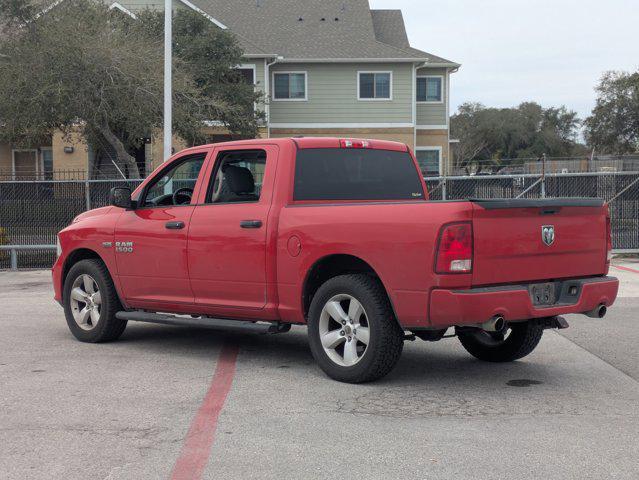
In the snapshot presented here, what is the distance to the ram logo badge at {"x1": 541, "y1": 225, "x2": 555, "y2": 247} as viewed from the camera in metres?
6.81

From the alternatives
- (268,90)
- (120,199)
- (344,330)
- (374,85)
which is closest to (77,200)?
(120,199)

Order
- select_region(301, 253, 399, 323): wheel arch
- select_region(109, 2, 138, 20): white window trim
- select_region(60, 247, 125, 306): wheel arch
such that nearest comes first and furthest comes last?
select_region(301, 253, 399, 323): wheel arch → select_region(60, 247, 125, 306): wheel arch → select_region(109, 2, 138, 20): white window trim

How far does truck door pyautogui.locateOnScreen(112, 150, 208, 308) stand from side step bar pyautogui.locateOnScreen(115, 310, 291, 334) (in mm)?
155

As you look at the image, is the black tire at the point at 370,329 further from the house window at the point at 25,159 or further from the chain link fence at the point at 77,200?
the house window at the point at 25,159

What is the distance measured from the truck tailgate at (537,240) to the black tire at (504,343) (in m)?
0.85

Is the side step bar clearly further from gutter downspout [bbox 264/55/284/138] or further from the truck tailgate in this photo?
gutter downspout [bbox 264/55/284/138]

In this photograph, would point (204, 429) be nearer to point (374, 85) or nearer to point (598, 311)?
point (598, 311)

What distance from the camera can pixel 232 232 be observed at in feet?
25.7

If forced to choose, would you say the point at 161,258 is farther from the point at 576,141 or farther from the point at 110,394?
the point at 576,141

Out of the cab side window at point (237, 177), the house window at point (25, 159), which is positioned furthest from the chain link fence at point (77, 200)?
the house window at point (25, 159)

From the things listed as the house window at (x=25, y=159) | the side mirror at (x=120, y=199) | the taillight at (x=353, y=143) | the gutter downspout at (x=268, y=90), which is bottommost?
the side mirror at (x=120, y=199)

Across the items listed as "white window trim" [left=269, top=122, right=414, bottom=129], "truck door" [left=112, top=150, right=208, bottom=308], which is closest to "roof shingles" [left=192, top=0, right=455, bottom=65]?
"white window trim" [left=269, top=122, right=414, bottom=129]

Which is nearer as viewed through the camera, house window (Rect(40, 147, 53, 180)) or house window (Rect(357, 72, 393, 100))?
house window (Rect(40, 147, 53, 180))

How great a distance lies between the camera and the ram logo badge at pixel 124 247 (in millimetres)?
8773
